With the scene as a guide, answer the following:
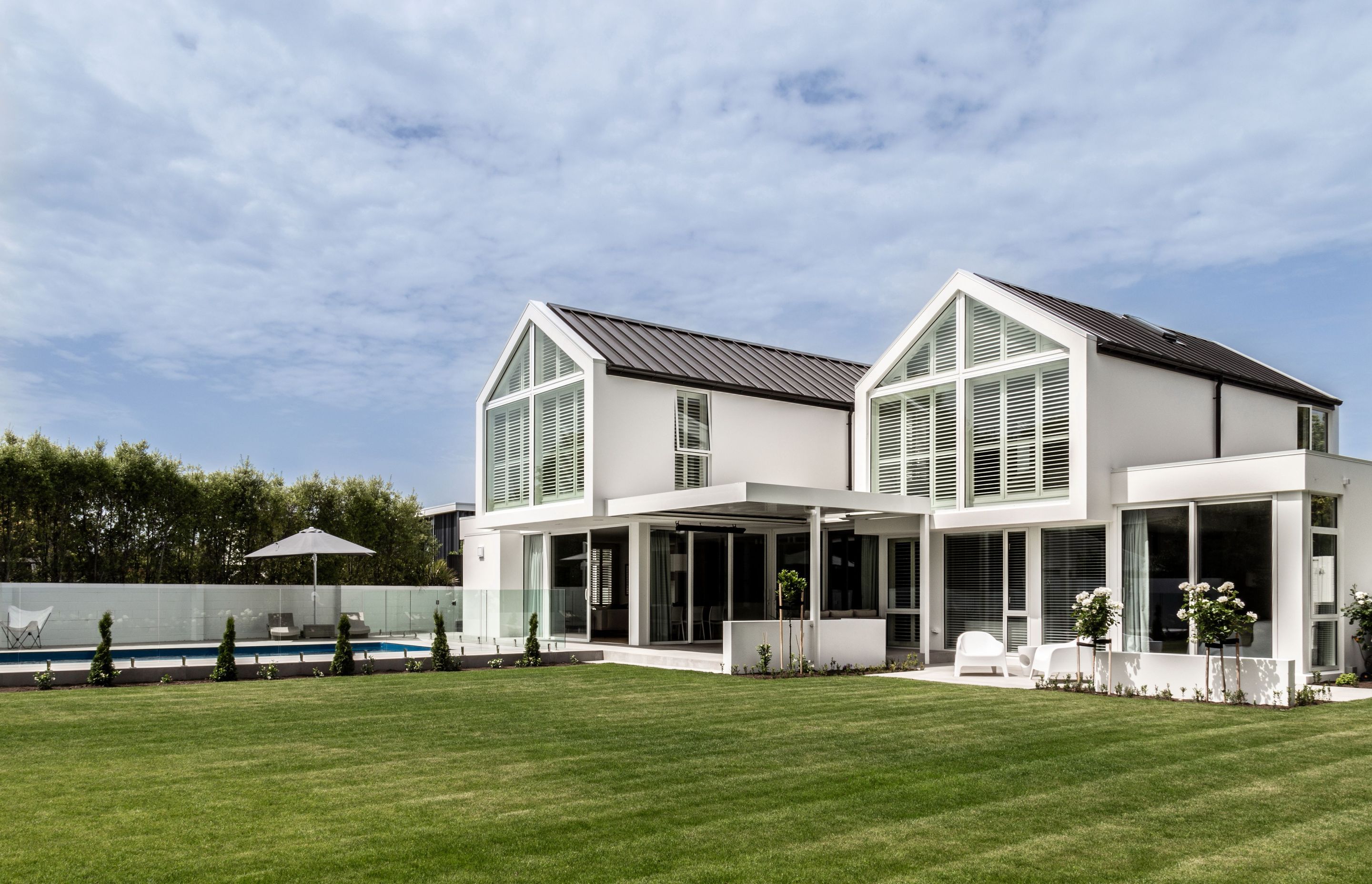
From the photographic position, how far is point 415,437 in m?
29.9

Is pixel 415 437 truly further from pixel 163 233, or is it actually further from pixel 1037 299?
pixel 1037 299

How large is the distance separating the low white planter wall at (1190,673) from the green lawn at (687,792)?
56 cm

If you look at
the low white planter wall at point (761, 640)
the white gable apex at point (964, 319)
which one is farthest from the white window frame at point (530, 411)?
the white gable apex at point (964, 319)

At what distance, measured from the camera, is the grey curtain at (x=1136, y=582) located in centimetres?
1639

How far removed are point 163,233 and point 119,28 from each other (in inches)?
331

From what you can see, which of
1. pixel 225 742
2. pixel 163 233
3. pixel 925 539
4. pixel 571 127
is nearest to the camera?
pixel 225 742

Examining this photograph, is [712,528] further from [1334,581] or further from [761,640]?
[1334,581]

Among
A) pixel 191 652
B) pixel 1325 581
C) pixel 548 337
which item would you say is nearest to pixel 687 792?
pixel 1325 581

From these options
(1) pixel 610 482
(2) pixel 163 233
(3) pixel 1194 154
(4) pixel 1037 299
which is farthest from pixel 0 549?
(3) pixel 1194 154

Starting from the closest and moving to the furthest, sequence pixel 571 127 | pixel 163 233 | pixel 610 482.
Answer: pixel 571 127 → pixel 610 482 → pixel 163 233

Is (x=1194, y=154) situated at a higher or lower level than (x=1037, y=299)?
higher

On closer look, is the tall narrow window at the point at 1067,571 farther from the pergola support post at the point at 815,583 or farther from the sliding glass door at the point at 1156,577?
the pergola support post at the point at 815,583

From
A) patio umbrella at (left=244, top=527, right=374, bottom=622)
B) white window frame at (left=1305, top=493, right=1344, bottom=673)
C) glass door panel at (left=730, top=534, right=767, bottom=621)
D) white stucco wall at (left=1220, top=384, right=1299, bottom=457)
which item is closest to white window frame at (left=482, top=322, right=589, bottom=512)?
patio umbrella at (left=244, top=527, right=374, bottom=622)

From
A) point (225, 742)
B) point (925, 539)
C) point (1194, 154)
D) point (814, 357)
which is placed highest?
point (1194, 154)
